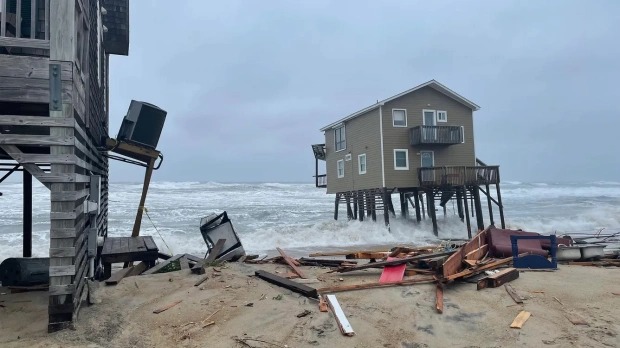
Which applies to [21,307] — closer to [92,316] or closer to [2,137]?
[92,316]

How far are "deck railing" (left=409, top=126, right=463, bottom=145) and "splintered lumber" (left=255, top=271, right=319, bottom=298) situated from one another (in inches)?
790

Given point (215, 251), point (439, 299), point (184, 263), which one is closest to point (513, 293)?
point (439, 299)

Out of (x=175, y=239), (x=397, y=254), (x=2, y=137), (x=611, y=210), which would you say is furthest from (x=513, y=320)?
(x=611, y=210)

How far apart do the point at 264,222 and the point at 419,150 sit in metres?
13.9

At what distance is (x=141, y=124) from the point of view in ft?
37.6

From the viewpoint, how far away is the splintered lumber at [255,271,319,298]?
6.70m

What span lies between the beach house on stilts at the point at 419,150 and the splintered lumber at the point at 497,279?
62.8ft

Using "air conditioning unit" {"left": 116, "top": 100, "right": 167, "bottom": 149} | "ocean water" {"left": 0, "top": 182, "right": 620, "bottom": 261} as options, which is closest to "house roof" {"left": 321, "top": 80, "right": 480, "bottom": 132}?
"ocean water" {"left": 0, "top": 182, "right": 620, "bottom": 261}

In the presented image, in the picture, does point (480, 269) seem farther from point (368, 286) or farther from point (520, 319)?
point (368, 286)

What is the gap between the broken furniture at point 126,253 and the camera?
8695 millimetres

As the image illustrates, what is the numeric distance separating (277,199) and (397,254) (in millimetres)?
47056

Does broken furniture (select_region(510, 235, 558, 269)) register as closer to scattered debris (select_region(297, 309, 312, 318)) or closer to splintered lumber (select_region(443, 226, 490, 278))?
splintered lumber (select_region(443, 226, 490, 278))

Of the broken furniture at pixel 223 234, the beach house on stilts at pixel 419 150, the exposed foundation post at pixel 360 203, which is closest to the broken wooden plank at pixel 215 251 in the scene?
the broken furniture at pixel 223 234

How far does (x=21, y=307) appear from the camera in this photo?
643cm
